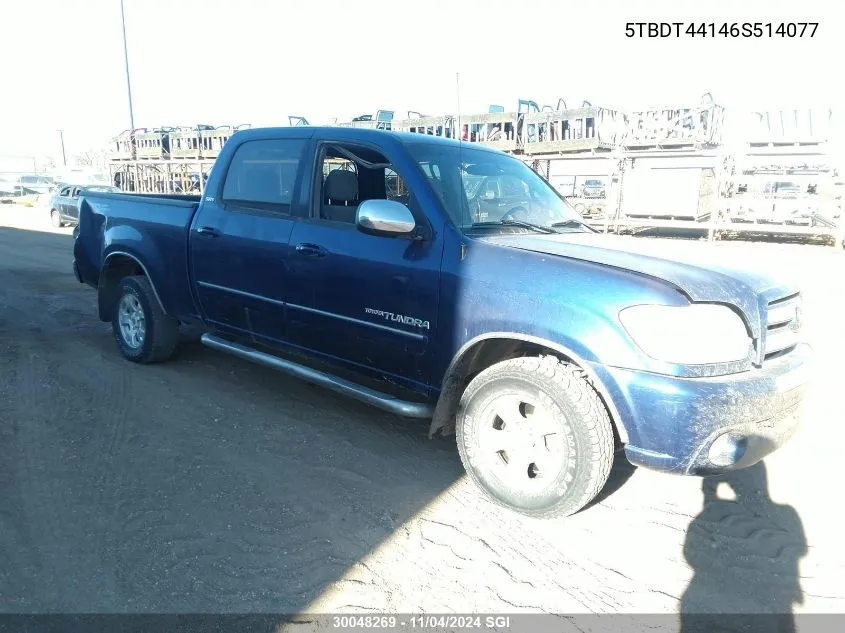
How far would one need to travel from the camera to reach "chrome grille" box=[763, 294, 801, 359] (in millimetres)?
2957

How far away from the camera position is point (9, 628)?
232 cm

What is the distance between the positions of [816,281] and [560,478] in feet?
30.8

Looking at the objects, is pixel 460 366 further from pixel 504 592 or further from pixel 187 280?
pixel 187 280

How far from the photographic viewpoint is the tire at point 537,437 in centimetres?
Answer: 285

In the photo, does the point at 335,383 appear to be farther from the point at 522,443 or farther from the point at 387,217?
the point at 522,443

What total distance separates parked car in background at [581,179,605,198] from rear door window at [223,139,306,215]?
1930 cm

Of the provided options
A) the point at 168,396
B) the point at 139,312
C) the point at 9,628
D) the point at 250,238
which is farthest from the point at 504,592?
the point at 139,312

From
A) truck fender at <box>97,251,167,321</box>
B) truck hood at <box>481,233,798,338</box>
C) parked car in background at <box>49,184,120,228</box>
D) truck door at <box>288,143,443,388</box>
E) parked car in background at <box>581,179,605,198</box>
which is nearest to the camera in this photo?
truck hood at <box>481,233,798,338</box>

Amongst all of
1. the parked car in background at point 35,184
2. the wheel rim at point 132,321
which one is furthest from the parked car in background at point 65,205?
the parked car in background at point 35,184

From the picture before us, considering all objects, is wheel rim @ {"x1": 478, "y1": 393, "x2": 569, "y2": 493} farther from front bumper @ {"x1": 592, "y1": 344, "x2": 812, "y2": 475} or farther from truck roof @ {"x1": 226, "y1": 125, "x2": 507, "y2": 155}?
truck roof @ {"x1": 226, "y1": 125, "x2": 507, "y2": 155}

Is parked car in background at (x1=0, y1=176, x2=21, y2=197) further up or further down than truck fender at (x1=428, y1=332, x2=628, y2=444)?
further up

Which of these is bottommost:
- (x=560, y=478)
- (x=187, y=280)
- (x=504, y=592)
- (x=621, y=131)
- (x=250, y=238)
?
(x=504, y=592)

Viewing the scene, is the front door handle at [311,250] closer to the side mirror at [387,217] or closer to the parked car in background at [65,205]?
the side mirror at [387,217]

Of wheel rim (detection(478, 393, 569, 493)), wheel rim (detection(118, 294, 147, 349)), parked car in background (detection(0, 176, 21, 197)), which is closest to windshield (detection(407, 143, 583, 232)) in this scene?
wheel rim (detection(478, 393, 569, 493))
